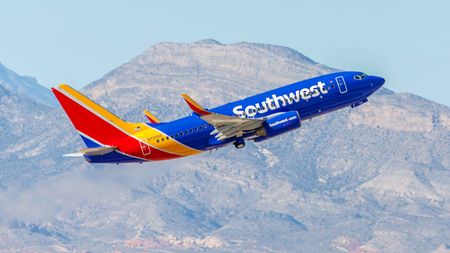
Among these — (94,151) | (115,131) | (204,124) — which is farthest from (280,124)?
(94,151)

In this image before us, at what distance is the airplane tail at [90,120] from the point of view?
197m

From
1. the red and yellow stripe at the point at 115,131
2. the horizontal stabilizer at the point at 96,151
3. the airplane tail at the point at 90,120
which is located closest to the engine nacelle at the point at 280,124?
the red and yellow stripe at the point at 115,131

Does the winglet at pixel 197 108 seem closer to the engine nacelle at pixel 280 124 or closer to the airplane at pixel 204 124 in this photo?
the airplane at pixel 204 124

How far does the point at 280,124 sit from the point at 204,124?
1139 cm

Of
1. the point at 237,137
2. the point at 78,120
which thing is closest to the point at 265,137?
the point at 237,137

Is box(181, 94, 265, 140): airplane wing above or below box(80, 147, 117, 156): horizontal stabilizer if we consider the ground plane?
above

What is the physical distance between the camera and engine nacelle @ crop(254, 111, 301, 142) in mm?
190500

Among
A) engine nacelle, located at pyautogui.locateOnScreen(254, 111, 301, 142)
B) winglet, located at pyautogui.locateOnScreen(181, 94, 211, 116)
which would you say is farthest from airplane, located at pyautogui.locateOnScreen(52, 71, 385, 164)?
winglet, located at pyautogui.locateOnScreen(181, 94, 211, 116)

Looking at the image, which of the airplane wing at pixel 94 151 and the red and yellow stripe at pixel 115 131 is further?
the red and yellow stripe at pixel 115 131

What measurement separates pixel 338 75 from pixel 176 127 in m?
27.0

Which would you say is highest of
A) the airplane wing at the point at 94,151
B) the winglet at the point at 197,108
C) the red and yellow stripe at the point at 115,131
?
the winglet at the point at 197,108

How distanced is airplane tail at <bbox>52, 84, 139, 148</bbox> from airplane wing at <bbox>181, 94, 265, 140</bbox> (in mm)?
14592

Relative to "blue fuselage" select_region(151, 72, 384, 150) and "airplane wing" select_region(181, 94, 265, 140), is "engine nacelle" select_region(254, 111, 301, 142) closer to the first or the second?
"airplane wing" select_region(181, 94, 265, 140)

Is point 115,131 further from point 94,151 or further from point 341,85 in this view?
point 341,85
